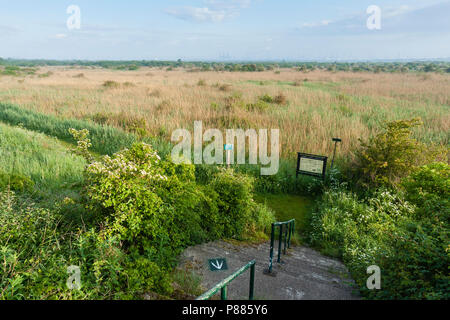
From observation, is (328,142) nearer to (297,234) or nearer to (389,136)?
(389,136)

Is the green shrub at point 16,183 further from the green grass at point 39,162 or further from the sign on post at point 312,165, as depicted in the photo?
the sign on post at point 312,165

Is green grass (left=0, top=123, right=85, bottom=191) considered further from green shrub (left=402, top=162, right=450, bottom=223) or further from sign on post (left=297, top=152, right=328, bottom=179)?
green shrub (left=402, top=162, right=450, bottom=223)

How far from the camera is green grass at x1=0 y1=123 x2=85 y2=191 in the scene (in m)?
7.66

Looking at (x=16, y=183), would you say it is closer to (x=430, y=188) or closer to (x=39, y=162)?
(x=39, y=162)

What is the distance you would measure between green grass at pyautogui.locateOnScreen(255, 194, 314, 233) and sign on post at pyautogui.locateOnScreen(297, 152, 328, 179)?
814mm

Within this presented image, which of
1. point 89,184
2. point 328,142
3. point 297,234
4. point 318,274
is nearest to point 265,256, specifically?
point 318,274

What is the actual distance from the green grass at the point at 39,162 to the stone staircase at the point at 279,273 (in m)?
3.62

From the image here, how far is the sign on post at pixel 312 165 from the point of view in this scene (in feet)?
26.7

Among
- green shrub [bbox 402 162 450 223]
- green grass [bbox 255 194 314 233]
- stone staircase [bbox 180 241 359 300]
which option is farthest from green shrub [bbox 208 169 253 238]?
green shrub [bbox 402 162 450 223]

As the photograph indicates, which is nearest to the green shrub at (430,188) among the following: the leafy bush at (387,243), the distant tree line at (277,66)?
the leafy bush at (387,243)

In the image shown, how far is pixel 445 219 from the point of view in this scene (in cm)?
467

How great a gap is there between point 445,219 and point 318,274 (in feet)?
7.23

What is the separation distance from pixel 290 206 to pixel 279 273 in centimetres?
362

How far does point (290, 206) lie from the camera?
26.8ft
